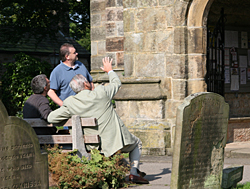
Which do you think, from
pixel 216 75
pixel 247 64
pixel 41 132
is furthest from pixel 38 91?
pixel 247 64

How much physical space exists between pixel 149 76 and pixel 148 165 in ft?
6.53

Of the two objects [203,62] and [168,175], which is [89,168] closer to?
[168,175]

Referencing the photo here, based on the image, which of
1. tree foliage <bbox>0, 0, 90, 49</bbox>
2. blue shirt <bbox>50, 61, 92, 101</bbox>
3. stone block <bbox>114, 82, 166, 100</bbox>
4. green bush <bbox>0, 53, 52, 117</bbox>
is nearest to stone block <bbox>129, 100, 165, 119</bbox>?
stone block <bbox>114, 82, 166, 100</bbox>

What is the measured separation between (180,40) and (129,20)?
111 cm

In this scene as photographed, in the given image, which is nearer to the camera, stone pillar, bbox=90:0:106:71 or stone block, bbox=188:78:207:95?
stone block, bbox=188:78:207:95

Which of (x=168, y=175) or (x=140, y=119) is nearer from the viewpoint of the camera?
(x=168, y=175)

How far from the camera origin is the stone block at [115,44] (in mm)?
9820

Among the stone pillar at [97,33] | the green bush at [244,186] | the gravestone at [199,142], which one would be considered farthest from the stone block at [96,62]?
the gravestone at [199,142]

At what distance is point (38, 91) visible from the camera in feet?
18.5

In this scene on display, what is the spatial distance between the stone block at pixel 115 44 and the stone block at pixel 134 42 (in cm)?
110

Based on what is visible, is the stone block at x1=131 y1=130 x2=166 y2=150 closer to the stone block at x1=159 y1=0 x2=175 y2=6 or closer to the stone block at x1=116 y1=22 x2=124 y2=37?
the stone block at x1=159 y1=0 x2=175 y2=6

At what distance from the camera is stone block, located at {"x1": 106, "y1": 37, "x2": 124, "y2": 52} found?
387 inches

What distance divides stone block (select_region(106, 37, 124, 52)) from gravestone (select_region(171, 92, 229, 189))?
535cm

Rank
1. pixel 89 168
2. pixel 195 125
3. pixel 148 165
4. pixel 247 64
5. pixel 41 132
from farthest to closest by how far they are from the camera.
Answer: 1. pixel 247 64
2. pixel 148 165
3. pixel 41 132
4. pixel 89 168
5. pixel 195 125
